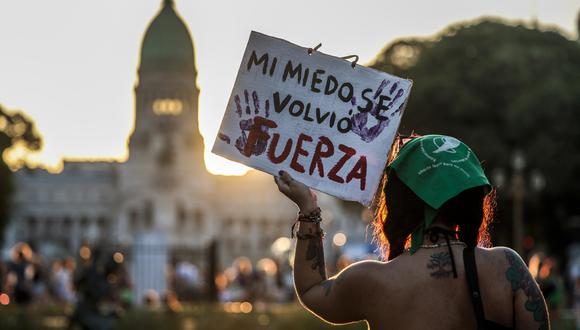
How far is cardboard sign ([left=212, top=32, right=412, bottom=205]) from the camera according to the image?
4.45 metres

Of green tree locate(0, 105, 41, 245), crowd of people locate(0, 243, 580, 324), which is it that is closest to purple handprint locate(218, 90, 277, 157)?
crowd of people locate(0, 243, 580, 324)

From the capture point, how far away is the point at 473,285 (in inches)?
153

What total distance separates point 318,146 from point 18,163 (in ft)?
216

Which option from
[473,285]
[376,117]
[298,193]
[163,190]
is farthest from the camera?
[163,190]

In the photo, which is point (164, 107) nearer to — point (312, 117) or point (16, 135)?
point (16, 135)

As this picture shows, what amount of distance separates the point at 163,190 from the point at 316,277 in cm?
13647

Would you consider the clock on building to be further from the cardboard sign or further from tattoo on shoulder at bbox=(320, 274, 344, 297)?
tattoo on shoulder at bbox=(320, 274, 344, 297)

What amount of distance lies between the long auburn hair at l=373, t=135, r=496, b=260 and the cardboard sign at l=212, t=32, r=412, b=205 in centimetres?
31

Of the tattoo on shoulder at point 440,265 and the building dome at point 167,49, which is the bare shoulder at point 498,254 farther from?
the building dome at point 167,49

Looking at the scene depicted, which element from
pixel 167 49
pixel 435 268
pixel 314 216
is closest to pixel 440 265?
pixel 435 268

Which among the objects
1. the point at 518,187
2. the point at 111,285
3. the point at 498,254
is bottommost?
the point at 518,187

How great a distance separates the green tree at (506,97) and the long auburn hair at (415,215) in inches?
1671

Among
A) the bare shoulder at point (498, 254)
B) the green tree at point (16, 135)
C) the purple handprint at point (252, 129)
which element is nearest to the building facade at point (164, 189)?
the green tree at point (16, 135)

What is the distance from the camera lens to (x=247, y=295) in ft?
88.1
